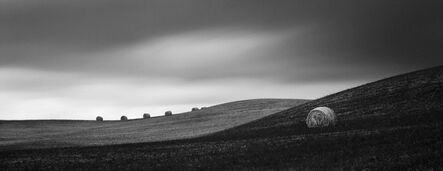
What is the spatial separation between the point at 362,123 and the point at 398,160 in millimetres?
20342

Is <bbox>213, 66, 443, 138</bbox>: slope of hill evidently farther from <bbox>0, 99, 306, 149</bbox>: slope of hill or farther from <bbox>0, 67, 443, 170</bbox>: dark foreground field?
<bbox>0, 99, 306, 149</bbox>: slope of hill

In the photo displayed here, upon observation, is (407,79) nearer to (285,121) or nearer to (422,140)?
(285,121)

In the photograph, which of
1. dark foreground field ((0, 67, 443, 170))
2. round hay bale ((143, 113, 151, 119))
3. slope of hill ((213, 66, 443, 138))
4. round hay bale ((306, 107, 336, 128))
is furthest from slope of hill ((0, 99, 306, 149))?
round hay bale ((143, 113, 151, 119))

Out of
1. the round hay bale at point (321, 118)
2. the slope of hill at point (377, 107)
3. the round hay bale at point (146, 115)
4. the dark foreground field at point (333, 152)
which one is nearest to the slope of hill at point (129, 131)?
the slope of hill at point (377, 107)

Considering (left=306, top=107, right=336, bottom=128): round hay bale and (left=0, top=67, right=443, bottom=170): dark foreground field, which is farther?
(left=306, top=107, right=336, bottom=128): round hay bale

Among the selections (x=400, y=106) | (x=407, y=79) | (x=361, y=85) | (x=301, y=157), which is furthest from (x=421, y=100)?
(x=301, y=157)

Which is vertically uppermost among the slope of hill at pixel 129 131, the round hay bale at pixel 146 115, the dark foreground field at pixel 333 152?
the round hay bale at pixel 146 115

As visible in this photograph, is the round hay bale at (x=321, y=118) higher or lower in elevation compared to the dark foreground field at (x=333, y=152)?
higher

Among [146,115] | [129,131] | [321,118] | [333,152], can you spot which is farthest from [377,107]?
[146,115]

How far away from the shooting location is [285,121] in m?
49.2

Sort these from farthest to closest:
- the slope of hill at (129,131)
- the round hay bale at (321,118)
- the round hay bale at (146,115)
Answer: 1. the round hay bale at (146,115)
2. the slope of hill at (129,131)
3. the round hay bale at (321,118)

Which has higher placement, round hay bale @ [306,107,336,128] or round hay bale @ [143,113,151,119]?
round hay bale @ [143,113,151,119]

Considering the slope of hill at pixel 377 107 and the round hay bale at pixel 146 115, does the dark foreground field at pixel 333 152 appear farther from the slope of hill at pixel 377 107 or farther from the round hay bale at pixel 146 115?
the round hay bale at pixel 146 115

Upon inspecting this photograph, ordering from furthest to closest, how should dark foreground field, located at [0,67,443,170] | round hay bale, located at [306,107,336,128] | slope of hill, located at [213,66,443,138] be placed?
1. round hay bale, located at [306,107,336,128]
2. slope of hill, located at [213,66,443,138]
3. dark foreground field, located at [0,67,443,170]
